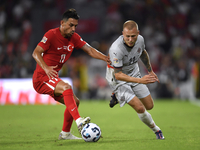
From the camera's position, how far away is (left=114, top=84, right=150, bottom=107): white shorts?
5.55 metres

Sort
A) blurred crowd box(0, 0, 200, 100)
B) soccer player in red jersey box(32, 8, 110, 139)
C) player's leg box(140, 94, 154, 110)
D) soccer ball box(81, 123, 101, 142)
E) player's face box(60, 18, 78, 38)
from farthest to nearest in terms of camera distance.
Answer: blurred crowd box(0, 0, 200, 100), player's leg box(140, 94, 154, 110), player's face box(60, 18, 78, 38), soccer player in red jersey box(32, 8, 110, 139), soccer ball box(81, 123, 101, 142)

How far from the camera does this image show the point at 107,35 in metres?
18.5

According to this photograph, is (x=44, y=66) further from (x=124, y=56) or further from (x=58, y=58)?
(x=124, y=56)

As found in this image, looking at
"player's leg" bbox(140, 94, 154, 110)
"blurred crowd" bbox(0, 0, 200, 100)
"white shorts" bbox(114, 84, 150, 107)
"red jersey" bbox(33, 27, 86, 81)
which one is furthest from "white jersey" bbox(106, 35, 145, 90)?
"blurred crowd" bbox(0, 0, 200, 100)

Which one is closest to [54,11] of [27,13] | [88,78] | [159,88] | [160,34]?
[27,13]

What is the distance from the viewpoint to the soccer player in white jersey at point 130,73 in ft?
17.4

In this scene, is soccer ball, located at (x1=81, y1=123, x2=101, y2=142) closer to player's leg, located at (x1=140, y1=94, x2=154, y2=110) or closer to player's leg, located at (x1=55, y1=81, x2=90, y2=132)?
player's leg, located at (x1=55, y1=81, x2=90, y2=132)

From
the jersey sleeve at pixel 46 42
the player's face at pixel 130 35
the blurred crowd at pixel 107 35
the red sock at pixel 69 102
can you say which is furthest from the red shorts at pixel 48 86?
the blurred crowd at pixel 107 35

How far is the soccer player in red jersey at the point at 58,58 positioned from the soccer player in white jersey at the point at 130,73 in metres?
0.41

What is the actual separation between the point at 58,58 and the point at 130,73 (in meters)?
1.41

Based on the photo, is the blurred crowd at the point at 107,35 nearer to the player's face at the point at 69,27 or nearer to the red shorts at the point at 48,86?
the red shorts at the point at 48,86

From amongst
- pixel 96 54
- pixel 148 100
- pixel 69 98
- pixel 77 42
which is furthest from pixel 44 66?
pixel 148 100

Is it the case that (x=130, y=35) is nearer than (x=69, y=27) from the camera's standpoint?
Yes

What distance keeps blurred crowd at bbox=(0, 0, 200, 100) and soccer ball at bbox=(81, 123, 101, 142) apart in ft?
37.5
